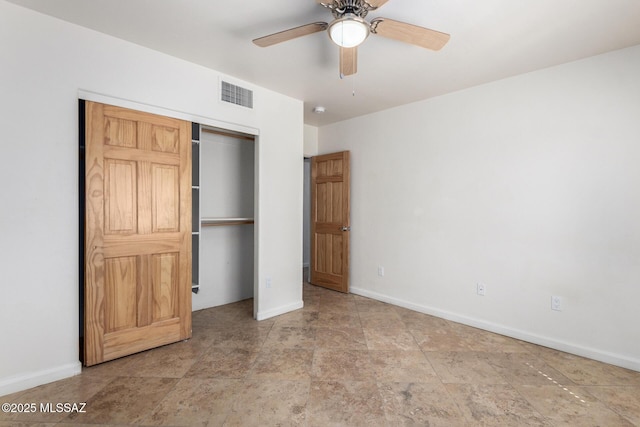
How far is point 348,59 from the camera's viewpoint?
212 centimetres

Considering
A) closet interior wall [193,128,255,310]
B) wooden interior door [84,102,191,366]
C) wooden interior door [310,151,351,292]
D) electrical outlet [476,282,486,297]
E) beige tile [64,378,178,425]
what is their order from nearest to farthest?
beige tile [64,378,178,425] < wooden interior door [84,102,191,366] < electrical outlet [476,282,486,297] < closet interior wall [193,128,255,310] < wooden interior door [310,151,351,292]

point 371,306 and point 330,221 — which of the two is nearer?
point 371,306

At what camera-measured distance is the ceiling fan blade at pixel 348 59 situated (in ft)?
6.69

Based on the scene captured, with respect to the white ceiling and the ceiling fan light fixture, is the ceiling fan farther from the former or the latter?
the white ceiling

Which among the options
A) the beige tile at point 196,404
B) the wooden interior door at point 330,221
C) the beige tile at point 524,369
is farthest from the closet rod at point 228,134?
the beige tile at point 524,369

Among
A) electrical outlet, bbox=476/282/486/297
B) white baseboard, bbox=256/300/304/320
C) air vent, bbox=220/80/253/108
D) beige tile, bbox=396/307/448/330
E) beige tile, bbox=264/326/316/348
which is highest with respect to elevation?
air vent, bbox=220/80/253/108

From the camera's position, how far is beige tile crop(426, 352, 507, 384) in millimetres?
2229

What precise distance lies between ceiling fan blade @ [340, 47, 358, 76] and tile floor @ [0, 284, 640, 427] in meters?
2.32

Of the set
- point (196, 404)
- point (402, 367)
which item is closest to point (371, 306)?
point (402, 367)

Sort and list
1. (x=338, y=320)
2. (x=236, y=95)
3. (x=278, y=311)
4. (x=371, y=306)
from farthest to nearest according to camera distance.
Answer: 1. (x=371, y=306)
2. (x=278, y=311)
3. (x=338, y=320)
4. (x=236, y=95)

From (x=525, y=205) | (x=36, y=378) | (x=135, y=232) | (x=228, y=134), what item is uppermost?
(x=228, y=134)

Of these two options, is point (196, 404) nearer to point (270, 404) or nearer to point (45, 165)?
point (270, 404)

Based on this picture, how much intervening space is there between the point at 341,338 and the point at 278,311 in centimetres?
95

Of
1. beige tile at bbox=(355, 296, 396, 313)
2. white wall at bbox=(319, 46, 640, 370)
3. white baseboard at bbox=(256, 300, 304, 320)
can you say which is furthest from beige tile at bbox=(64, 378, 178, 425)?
white wall at bbox=(319, 46, 640, 370)
